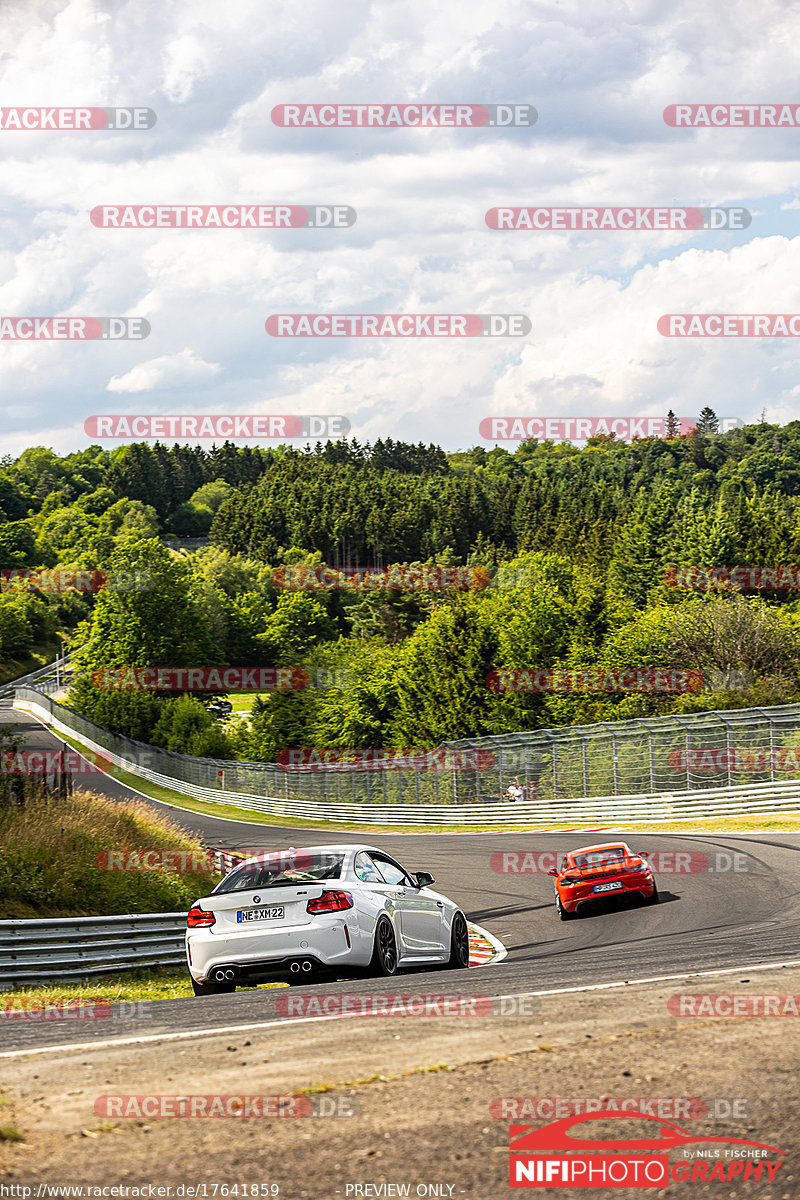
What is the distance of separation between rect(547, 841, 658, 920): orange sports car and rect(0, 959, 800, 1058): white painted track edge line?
699cm

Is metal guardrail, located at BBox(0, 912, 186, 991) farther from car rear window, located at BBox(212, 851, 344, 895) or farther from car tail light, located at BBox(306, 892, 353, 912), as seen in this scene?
car tail light, located at BBox(306, 892, 353, 912)

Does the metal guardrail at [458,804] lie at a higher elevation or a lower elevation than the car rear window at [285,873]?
lower

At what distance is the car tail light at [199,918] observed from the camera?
1041 cm

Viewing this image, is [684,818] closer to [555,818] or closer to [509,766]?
[555,818]

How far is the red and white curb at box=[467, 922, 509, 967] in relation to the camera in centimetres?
1402

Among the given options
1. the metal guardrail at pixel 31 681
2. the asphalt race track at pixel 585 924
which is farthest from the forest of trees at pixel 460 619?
the asphalt race track at pixel 585 924

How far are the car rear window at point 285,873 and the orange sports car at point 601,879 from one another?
683 centimetres

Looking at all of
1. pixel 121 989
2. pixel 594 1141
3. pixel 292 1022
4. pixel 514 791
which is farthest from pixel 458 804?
pixel 594 1141

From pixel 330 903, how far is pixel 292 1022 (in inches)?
96.4

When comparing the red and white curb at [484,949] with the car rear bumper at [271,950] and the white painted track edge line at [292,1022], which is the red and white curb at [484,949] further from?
the white painted track edge line at [292,1022]

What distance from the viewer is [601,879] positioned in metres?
16.5

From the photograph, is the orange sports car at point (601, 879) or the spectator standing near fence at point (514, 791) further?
the spectator standing near fence at point (514, 791)

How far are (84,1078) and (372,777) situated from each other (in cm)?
4144

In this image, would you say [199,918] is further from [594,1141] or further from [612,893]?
[612,893]
